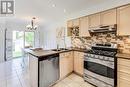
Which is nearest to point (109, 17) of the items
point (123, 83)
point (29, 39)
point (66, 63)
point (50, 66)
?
point (123, 83)

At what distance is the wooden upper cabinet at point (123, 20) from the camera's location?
3.01 meters

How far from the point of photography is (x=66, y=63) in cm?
421

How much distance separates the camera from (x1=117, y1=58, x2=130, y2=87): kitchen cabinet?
8.91 feet

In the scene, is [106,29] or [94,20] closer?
[106,29]

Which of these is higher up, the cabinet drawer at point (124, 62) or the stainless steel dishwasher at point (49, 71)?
the cabinet drawer at point (124, 62)

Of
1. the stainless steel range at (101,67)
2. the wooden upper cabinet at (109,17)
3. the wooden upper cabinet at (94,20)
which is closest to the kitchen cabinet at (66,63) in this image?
the stainless steel range at (101,67)

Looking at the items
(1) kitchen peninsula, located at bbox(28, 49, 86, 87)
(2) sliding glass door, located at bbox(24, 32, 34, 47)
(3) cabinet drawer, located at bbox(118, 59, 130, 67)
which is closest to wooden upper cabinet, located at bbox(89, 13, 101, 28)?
(1) kitchen peninsula, located at bbox(28, 49, 86, 87)

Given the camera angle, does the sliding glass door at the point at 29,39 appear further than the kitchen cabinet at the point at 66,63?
Yes

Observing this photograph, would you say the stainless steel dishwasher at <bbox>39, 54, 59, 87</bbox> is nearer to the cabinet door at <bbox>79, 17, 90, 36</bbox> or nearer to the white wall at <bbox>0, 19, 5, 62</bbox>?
the cabinet door at <bbox>79, 17, 90, 36</bbox>

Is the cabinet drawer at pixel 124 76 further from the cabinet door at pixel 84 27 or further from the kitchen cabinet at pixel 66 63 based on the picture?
the cabinet door at pixel 84 27

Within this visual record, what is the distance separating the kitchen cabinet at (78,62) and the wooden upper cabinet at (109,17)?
4.30 ft

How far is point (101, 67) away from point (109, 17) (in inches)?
56.8

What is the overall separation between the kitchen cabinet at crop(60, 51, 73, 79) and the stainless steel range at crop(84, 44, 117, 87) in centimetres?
70

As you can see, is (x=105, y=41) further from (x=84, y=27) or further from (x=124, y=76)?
(x=124, y=76)
